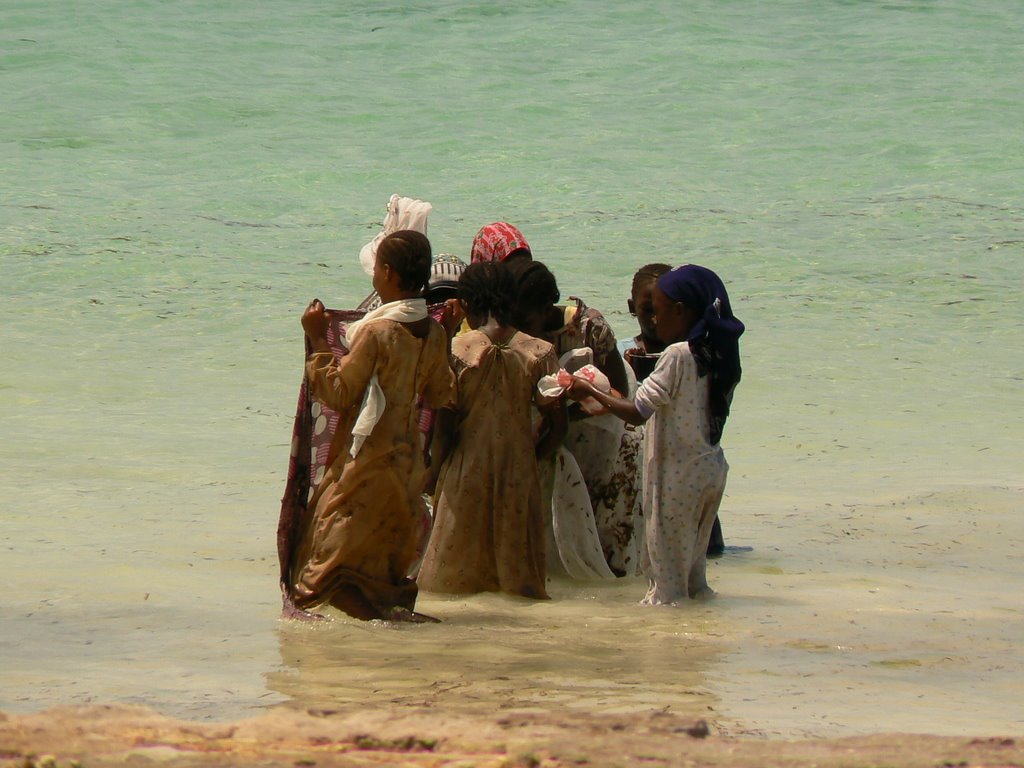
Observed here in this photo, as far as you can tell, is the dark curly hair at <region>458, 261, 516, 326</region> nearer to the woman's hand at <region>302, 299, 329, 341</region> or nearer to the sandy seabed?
the woman's hand at <region>302, 299, 329, 341</region>

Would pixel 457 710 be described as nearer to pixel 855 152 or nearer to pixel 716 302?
pixel 716 302

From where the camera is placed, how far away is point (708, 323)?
618cm

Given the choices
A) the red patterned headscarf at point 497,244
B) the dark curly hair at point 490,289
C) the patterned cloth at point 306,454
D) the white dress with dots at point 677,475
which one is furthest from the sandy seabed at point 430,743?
the red patterned headscarf at point 497,244

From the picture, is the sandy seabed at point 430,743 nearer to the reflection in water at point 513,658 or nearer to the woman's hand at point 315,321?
the reflection in water at point 513,658

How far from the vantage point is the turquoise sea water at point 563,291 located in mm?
5672

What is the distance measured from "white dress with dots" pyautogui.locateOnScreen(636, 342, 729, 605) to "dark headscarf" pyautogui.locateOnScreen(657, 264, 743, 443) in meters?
0.05

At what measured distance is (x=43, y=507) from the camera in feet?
27.6

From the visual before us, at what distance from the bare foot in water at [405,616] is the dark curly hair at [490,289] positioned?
1155mm

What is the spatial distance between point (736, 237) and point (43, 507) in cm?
1063

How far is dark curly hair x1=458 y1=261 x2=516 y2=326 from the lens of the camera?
255 inches

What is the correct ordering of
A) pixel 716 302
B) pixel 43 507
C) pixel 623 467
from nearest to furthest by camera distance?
1. pixel 716 302
2. pixel 623 467
3. pixel 43 507

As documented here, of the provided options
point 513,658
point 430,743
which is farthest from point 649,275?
point 430,743

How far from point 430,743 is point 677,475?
2.51 meters

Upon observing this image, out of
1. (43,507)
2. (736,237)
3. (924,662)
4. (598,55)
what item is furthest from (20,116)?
(924,662)
